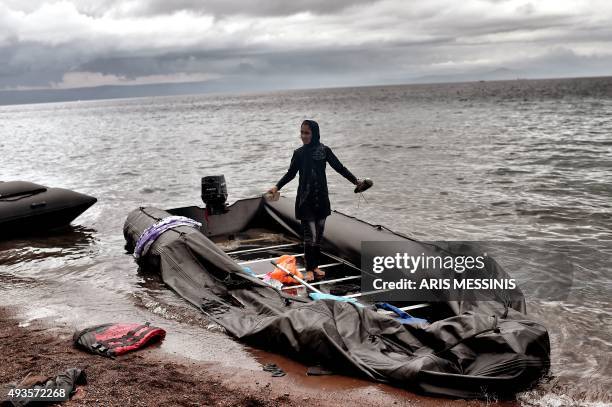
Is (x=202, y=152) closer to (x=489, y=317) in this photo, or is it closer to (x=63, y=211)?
(x=63, y=211)

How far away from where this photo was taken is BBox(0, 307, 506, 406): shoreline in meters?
4.32

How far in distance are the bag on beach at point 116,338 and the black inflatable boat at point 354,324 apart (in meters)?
0.79

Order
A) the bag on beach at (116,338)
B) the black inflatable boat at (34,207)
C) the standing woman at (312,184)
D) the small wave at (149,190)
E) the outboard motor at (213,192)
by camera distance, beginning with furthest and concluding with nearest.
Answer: the small wave at (149,190)
the black inflatable boat at (34,207)
the outboard motor at (213,192)
the standing woman at (312,184)
the bag on beach at (116,338)

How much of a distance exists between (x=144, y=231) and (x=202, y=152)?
2340 centimetres

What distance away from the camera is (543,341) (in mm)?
4441

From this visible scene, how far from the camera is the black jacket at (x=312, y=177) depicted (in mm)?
6871

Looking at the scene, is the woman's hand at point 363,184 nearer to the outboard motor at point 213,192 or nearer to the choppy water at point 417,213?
the choppy water at point 417,213

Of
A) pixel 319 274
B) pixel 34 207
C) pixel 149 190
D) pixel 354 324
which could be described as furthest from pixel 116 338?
pixel 149 190

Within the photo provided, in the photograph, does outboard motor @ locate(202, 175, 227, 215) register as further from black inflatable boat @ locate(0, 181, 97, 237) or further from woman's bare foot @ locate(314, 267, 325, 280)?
black inflatable boat @ locate(0, 181, 97, 237)

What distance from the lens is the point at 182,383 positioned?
464 cm

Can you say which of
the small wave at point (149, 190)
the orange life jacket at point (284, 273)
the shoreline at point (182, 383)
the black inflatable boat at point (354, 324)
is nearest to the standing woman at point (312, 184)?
the orange life jacket at point (284, 273)

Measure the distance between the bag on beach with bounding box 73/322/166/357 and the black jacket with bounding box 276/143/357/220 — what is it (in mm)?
2375

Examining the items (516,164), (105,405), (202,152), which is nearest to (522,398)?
(105,405)

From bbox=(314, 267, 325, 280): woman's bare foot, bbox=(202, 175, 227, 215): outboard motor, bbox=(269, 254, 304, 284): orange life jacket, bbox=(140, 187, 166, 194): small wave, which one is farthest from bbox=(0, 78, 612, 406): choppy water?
bbox=(314, 267, 325, 280): woman's bare foot
